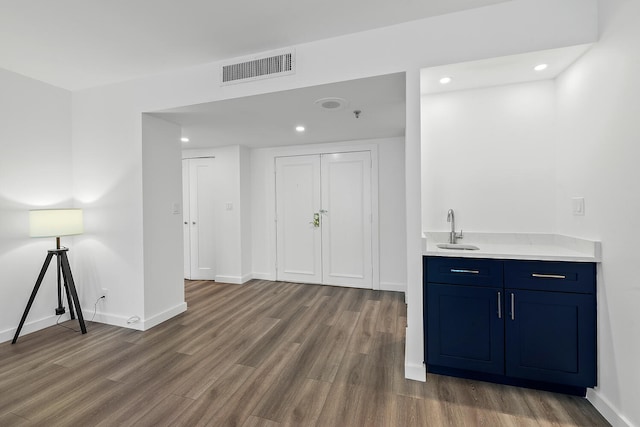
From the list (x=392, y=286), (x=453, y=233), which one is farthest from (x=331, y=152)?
(x=453, y=233)

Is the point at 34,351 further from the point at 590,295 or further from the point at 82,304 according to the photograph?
the point at 590,295

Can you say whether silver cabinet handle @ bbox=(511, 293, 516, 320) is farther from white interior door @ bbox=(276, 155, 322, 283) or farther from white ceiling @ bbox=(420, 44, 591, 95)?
white interior door @ bbox=(276, 155, 322, 283)

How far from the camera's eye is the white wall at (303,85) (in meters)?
1.79

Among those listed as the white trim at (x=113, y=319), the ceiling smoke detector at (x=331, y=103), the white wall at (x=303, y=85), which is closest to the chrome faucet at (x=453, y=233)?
the white wall at (x=303, y=85)

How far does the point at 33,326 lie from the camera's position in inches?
111

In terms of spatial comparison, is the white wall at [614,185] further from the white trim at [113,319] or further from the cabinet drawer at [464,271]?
the white trim at [113,319]

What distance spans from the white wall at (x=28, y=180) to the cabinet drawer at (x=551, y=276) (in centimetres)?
436

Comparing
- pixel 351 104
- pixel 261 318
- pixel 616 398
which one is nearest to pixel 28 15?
pixel 351 104

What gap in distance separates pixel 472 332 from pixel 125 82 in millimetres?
3978

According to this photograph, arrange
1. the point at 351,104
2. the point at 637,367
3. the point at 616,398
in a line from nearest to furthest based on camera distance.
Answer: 1. the point at 637,367
2. the point at 616,398
3. the point at 351,104

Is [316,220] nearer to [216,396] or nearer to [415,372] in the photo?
[415,372]

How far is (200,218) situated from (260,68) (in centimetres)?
311

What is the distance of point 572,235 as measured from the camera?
2041 millimetres

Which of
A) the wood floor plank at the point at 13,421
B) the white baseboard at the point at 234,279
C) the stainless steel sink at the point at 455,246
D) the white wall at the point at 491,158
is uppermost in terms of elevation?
the white wall at the point at 491,158
